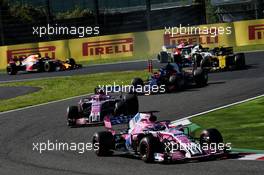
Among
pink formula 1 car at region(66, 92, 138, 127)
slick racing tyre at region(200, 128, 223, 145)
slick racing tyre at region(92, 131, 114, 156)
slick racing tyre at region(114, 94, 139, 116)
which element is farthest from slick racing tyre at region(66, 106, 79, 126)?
slick racing tyre at region(200, 128, 223, 145)

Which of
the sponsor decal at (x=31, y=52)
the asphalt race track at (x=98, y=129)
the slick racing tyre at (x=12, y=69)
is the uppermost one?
the sponsor decal at (x=31, y=52)

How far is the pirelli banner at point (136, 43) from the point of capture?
129 feet

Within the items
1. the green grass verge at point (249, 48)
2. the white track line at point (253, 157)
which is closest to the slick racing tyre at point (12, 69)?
the green grass verge at point (249, 48)

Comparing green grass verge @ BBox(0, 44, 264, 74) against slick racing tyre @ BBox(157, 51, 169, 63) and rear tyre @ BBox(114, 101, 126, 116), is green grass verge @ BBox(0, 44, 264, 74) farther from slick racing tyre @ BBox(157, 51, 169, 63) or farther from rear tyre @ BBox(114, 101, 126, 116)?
rear tyre @ BBox(114, 101, 126, 116)

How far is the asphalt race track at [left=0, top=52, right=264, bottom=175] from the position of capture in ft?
38.2

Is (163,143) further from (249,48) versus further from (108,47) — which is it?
(108,47)

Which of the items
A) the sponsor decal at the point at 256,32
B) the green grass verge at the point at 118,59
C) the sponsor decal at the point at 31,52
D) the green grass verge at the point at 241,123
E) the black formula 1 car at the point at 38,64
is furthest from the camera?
the sponsor decal at the point at 31,52

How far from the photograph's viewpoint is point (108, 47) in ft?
140

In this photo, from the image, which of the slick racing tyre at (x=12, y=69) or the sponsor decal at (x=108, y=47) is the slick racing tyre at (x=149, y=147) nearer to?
the sponsor decal at (x=108, y=47)

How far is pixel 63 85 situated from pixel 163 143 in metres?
20.2

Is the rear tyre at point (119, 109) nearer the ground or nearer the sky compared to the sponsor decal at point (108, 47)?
nearer the ground

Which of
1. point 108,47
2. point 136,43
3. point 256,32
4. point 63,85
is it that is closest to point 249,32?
point 256,32

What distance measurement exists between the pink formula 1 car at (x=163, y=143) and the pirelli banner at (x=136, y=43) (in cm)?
2624

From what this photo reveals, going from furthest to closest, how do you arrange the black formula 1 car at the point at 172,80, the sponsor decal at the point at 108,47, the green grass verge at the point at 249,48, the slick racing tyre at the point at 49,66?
1. the sponsor decal at the point at 108,47
2. the slick racing tyre at the point at 49,66
3. the green grass verge at the point at 249,48
4. the black formula 1 car at the point at 172,80
